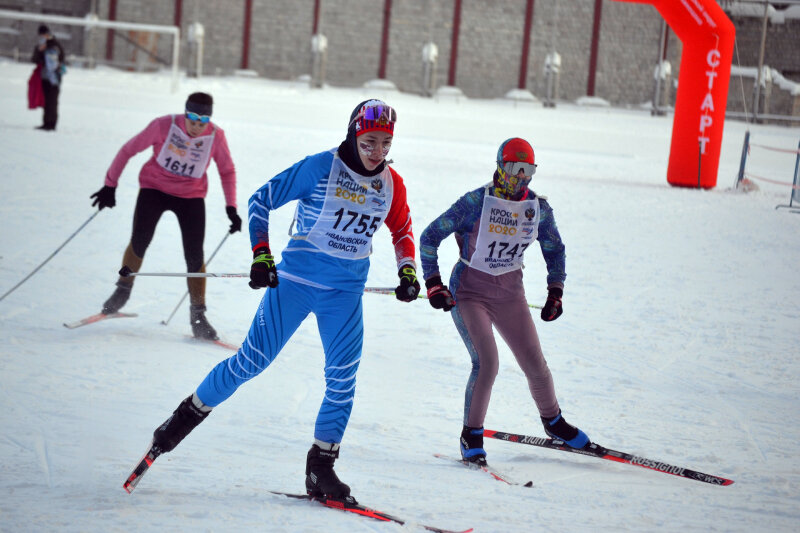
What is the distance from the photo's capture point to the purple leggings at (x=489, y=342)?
13.8ft

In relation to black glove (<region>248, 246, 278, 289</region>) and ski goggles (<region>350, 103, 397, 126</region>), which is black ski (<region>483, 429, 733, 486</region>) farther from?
ski goggles (<region>350, 103, 397, 126</region>)

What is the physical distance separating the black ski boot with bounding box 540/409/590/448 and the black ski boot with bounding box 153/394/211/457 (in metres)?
1.71

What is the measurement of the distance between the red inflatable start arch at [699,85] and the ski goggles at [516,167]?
455 inches

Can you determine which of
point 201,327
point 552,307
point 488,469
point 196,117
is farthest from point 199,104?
point 488,469

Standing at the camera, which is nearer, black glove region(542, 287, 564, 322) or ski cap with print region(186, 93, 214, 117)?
black glove region(542, 287, 564, 322)

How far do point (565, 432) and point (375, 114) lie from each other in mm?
1853

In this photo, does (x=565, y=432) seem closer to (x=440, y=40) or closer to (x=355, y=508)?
(x=355, y=508)

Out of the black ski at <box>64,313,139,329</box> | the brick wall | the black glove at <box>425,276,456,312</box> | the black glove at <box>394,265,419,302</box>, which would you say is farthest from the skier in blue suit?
the brick wall

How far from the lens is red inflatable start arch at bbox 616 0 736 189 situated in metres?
14.4

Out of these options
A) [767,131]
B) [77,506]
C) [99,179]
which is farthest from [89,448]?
[767,131]

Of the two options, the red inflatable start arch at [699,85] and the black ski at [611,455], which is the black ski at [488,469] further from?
the red inflatable start arch at [699,85]

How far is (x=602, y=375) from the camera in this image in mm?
5984

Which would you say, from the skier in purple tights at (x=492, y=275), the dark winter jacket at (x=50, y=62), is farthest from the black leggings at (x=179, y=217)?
the dark winter jacket at (x=50, y=62)

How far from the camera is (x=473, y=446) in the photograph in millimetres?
4191
